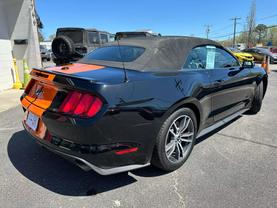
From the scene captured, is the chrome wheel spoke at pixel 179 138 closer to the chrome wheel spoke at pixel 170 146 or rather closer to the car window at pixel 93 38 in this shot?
the chrome wheel spoke at pixel 170 146

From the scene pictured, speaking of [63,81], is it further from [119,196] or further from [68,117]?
[119,196]

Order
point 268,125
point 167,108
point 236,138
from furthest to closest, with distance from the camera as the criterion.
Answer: point 268,125 → point 236,138 → point 167,108

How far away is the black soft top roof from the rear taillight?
2.27 feet

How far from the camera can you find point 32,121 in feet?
8.61

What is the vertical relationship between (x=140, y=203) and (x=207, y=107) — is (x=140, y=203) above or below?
below

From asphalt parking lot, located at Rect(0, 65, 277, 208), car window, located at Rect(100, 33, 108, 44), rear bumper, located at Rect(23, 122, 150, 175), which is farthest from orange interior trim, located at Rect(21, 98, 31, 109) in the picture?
car window, located at Rect(100, 33, 108, 44)

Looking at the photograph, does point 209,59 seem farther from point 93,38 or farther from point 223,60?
point 93,38

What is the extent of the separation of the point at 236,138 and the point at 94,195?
2492 millimetres

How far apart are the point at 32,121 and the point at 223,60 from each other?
2.94 metres

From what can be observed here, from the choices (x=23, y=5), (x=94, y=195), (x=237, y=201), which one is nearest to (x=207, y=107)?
(x=237, y=201)

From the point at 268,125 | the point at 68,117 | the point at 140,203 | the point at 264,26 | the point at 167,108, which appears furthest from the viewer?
the point at 264,26

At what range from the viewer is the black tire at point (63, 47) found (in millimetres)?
8561

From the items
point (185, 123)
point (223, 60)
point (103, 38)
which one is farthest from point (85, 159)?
point (103, 38)

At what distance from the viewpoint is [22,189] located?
248cm
